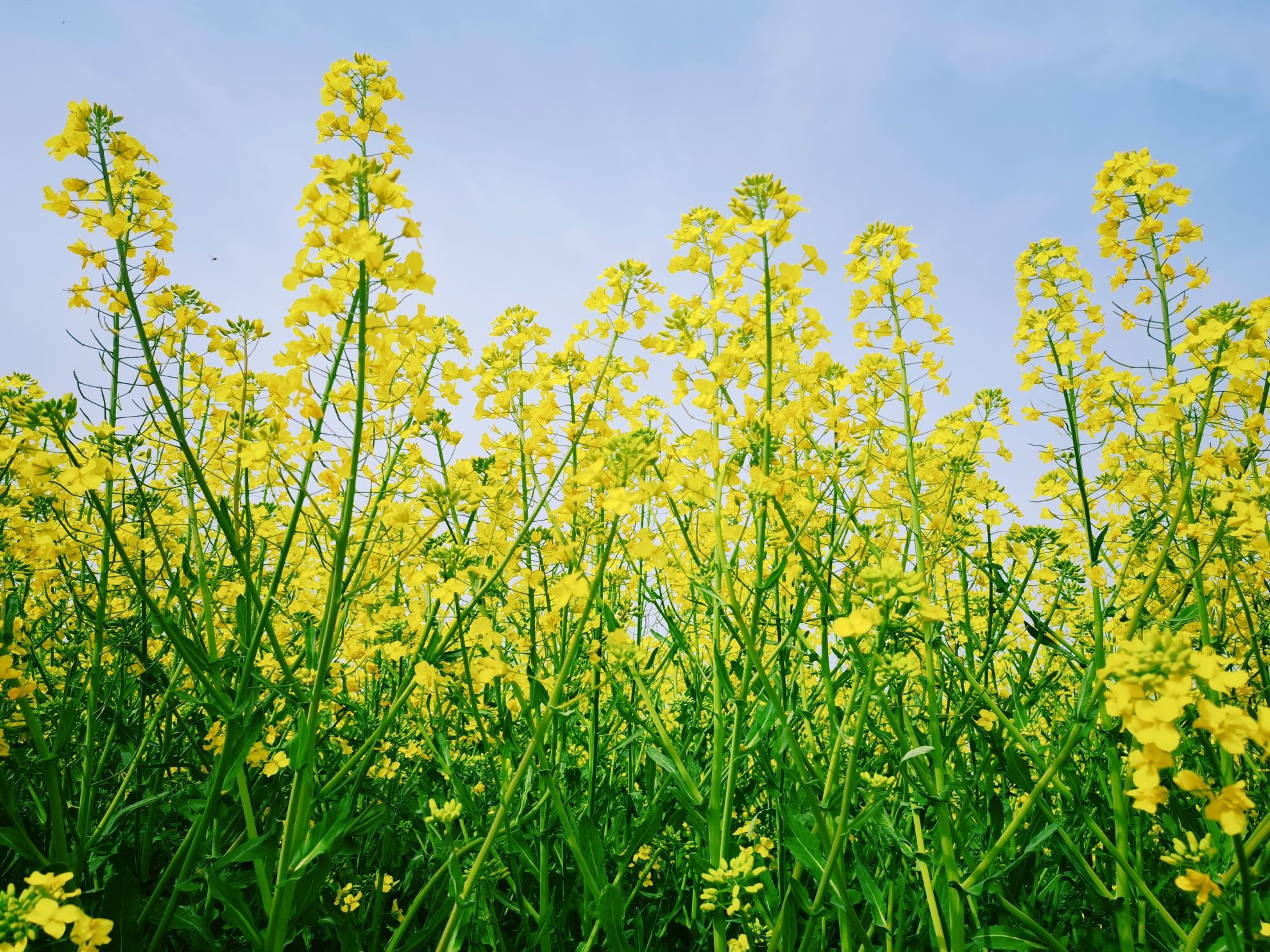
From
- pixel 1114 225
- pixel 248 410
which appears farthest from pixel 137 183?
pixel 1114 225

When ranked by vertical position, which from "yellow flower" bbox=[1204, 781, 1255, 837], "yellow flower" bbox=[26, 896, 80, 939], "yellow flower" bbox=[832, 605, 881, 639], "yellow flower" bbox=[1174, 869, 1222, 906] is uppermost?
"yellow flower" bbox=[832, 605, 881, 639]

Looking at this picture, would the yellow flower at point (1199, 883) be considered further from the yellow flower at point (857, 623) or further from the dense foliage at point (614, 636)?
the yellow flower at point (857, 623)

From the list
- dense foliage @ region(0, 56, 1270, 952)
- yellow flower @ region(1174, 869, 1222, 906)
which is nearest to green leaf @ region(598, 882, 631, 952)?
dense foliage @ region(0, 56, 1270, 952)

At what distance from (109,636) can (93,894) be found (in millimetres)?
1370

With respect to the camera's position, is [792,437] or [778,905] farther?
[792,437]

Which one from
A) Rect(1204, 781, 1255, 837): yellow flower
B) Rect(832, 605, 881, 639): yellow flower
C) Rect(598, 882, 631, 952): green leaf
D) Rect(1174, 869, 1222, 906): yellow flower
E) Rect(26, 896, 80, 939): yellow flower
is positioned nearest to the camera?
Rect(1204, 781, 1255, 837): yellow flower

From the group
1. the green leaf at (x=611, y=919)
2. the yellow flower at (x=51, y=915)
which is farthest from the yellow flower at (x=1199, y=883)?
the yellow flower at (x=51, y=915)

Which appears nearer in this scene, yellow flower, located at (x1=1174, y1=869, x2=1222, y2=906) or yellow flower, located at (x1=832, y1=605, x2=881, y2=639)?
yellow flower, located at (x1=1174, y1=869, x2=1222, y2=906)

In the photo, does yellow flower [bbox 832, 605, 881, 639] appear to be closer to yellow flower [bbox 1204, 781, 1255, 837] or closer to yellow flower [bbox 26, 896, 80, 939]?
yellow flower [bbox 1204, 781, 1255, 837]

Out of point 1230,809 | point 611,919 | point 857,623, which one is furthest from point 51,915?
point 1230,809

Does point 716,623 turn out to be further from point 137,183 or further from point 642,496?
point 137,183

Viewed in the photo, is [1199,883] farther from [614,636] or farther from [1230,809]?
[614,636]

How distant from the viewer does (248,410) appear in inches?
109

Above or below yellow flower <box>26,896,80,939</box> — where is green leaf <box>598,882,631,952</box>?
below
